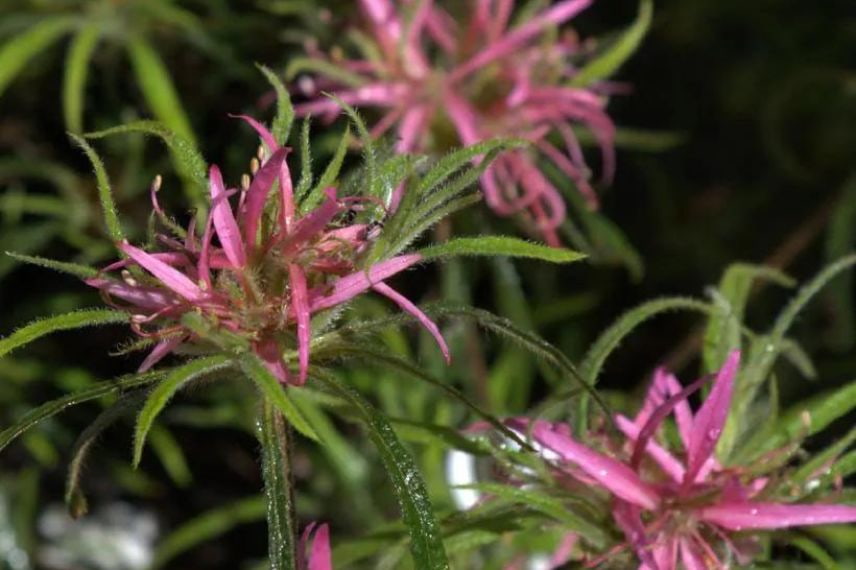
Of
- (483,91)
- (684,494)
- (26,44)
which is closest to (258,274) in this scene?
(684,494)

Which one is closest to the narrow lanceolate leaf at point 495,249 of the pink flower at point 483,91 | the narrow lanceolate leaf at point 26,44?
the pink flower at point 483,91

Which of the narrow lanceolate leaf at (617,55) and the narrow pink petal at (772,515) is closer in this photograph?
the narrow pink petal at (772,515)

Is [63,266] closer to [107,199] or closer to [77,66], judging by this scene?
[107,199]

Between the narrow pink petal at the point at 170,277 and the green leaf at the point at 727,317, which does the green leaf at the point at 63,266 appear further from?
the green leaf at the point at 727,317

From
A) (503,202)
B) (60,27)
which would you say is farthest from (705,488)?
(60,27)

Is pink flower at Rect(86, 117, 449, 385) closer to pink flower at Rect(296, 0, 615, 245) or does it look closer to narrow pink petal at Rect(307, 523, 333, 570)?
narrow pink petal at Rect(307, 523, 333, 570)

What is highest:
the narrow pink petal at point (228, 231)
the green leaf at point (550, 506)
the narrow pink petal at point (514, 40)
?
the narrow pink petal at point (514, 40)

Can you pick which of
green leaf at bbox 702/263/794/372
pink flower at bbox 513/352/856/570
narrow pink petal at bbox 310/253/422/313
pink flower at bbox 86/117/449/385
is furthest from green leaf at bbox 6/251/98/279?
green leaf at bbox 702/263/794/372

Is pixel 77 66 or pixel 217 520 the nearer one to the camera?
pixel 77 66
